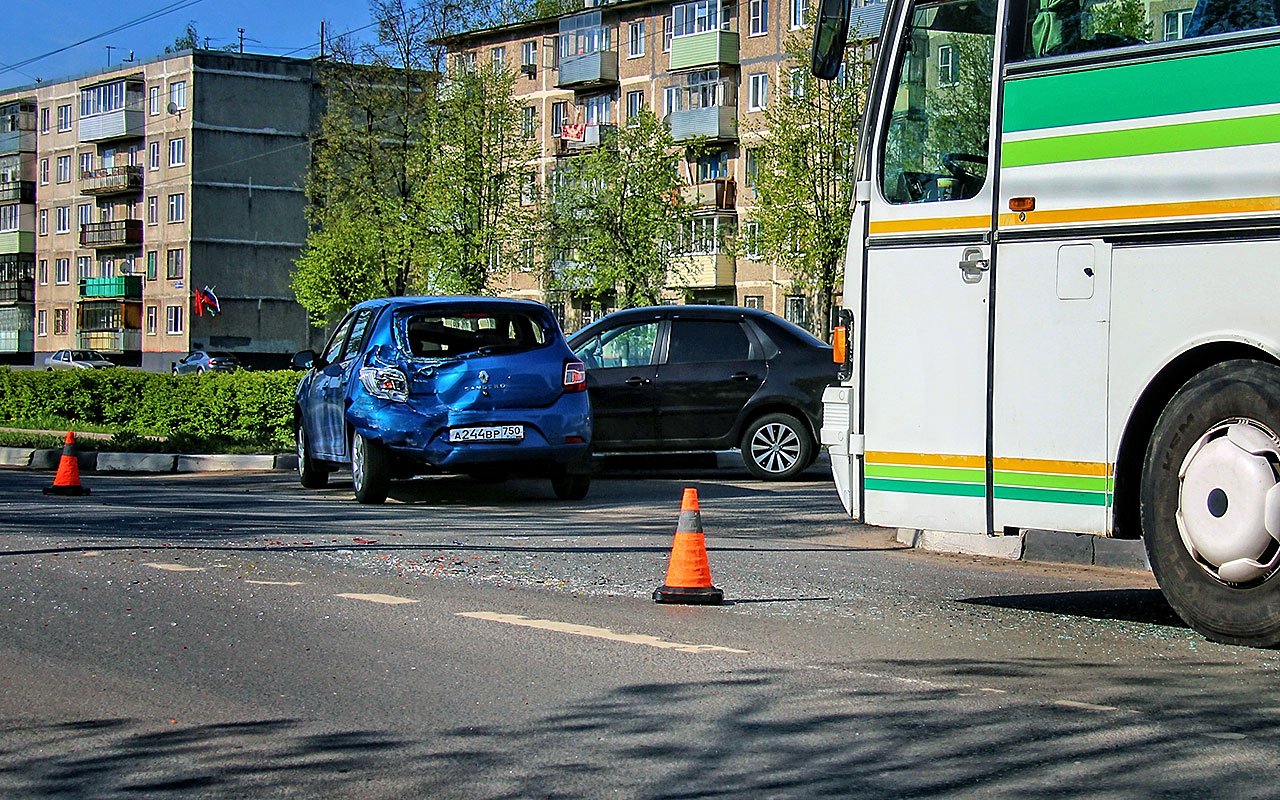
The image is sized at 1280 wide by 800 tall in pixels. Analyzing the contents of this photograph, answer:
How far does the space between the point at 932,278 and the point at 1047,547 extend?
3.36m

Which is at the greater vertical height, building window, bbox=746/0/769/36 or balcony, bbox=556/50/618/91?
building window, bbox=746/0/769/36

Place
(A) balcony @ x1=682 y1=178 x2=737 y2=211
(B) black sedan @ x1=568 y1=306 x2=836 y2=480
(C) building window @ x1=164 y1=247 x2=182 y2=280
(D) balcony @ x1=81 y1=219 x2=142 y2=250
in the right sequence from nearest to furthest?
1. (B) black sedan @ x1=568 y1=306 x2=836 y2=480
2. (A) balcony @ x1=682 y1=178 x2=737 y2=211
3. (C) building window @ x1=164 y1=247 x2=182 y2=280
4. (D) balcony @ x1=81 y1=219 x2=142 y2=250

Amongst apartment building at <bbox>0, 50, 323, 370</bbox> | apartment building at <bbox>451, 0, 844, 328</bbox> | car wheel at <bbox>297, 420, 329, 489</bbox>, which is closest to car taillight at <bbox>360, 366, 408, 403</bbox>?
car wheel at <bbox>297, 420, 329, 489</bbox>

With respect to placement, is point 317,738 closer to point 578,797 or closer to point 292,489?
point 578,797

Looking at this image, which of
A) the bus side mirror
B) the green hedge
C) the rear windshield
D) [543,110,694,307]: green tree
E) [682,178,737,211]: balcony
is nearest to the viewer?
the bus side mirror

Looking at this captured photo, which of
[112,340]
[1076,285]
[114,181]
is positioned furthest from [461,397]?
[114,181]

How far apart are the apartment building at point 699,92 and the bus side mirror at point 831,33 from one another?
178ft

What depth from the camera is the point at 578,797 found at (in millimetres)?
4738

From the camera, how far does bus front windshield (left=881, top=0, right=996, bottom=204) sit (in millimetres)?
8188

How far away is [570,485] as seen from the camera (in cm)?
1566

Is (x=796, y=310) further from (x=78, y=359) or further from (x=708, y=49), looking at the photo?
(x=78, y=359)

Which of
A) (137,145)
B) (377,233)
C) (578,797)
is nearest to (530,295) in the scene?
(377,233)

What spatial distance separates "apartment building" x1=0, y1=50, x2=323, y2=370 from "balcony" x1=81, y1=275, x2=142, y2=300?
76 millimetres

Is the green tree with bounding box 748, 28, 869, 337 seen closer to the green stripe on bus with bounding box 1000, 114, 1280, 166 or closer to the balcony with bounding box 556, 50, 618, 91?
the balcony with bounding box 556, 50, 618, 91
